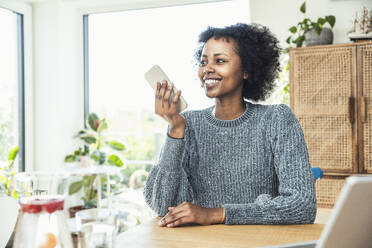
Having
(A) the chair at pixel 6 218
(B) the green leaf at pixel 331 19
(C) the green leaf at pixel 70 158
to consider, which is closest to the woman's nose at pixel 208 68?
(A) the chair at pixel 6 218

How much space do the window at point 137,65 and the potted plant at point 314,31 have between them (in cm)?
89

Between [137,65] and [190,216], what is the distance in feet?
8.94

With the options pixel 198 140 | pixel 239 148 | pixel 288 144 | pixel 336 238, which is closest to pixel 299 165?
pixel 288 144

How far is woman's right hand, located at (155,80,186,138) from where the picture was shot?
1303 millimetres

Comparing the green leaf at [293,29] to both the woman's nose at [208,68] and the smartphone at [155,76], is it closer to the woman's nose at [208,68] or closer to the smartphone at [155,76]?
the woman's nose at [208,68]

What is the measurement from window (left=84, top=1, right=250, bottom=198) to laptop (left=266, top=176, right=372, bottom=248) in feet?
9.20

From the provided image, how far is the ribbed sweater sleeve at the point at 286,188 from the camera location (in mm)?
1101

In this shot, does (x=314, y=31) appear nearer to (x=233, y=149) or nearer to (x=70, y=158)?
(x=233, y=149)

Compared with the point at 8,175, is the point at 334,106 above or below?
above

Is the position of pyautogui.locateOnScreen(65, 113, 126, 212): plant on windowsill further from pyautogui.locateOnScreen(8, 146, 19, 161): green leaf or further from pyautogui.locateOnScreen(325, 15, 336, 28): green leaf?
pyautogui.locateOnScreen(325, 15, 336, 28): green leaf

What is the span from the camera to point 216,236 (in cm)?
96

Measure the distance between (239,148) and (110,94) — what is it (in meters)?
2.53

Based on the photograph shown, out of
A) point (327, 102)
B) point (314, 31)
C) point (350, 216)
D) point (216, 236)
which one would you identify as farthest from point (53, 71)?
point (350, 216)

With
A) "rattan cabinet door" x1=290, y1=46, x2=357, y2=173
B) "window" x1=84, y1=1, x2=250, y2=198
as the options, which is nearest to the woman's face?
"rattan cabinet door" x1=290, y1=46, x2=357, y2=173
